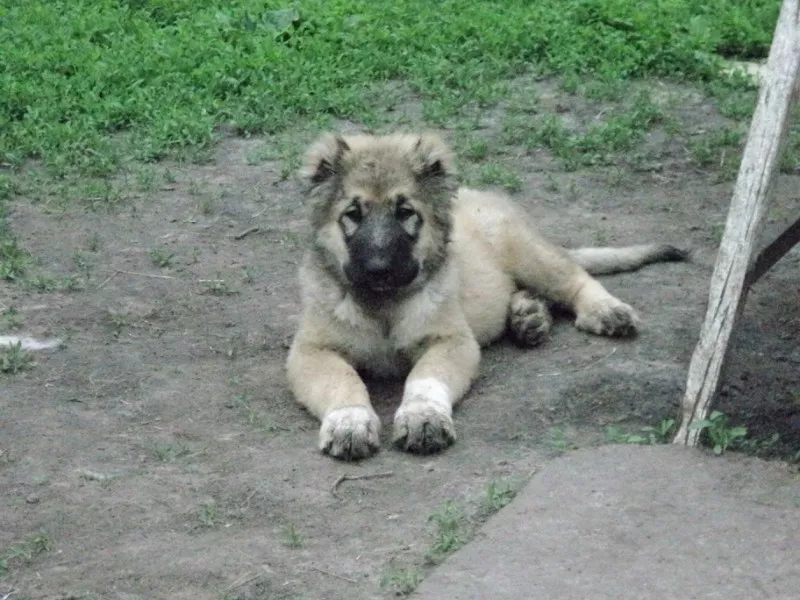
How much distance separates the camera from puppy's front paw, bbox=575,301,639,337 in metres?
6.93

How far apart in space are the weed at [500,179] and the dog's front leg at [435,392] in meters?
2.60

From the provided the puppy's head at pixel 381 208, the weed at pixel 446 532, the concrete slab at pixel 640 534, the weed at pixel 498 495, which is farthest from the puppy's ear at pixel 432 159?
the weed at pixel 446 532

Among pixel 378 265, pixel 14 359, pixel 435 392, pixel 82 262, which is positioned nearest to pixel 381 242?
pixel 378 265

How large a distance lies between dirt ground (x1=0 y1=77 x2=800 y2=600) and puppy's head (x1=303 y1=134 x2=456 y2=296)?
1.99 feet

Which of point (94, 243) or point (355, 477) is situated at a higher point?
point (355, 477)

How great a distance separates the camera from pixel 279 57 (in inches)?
428

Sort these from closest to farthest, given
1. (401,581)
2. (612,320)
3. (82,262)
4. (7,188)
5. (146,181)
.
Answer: (401,581), (612,320), (82,262), (7,188), (146,181)

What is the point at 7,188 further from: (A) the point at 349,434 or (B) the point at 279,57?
(A) the point at 349,434

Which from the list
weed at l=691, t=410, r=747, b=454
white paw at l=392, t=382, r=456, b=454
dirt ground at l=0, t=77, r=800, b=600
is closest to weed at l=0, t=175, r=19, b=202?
dirt ground at l=0, t=77, r=800, b=600

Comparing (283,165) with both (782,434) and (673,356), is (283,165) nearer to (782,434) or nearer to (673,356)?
(673,356)

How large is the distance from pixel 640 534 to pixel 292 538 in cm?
119

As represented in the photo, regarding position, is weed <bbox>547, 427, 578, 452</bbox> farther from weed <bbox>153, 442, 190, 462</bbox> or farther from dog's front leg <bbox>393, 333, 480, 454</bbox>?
weed <bbox>153, 442, 190, 462</bbox>

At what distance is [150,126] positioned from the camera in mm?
9969

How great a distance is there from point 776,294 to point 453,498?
303 cm
